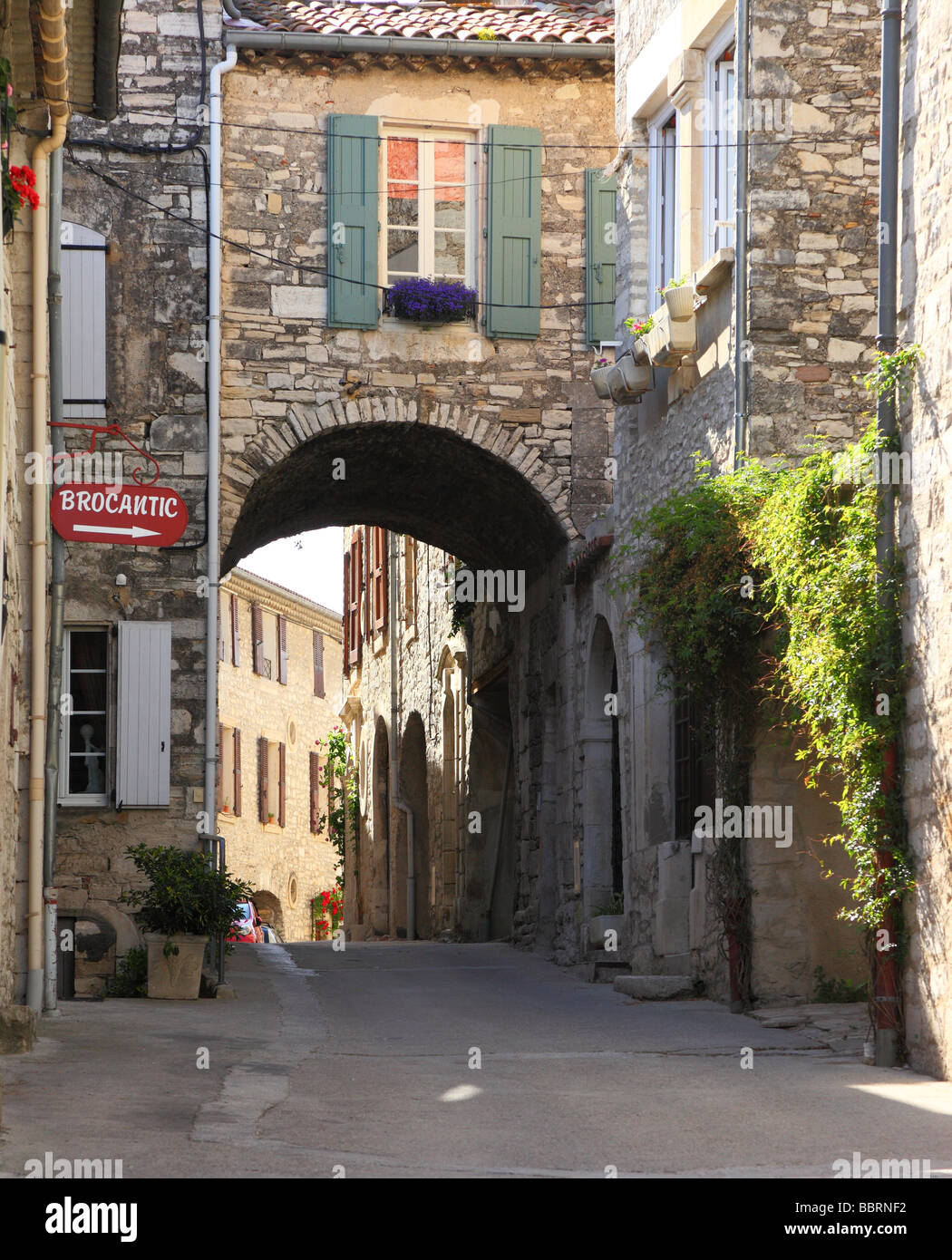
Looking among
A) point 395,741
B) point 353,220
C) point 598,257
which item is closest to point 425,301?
point 353,220

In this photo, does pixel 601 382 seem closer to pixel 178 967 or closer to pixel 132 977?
pixel 178 967

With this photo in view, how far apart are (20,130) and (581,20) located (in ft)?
23.3

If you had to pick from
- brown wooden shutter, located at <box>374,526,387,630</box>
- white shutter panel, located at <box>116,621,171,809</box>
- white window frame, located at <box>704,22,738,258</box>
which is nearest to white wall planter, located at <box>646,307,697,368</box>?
white window frame, located at <box>704,22,738,258</box>

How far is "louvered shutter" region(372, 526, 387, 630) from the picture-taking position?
987 inches

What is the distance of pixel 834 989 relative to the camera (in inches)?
384

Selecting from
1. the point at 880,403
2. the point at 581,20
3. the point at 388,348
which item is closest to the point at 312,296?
the point at 388,348

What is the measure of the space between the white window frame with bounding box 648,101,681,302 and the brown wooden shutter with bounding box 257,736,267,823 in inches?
869

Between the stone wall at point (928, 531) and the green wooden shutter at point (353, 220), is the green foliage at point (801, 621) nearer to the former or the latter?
the stone wall at point (928, 531)

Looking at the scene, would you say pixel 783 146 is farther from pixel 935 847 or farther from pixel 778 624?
pixel 935 847

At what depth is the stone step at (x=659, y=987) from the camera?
10.9 meters

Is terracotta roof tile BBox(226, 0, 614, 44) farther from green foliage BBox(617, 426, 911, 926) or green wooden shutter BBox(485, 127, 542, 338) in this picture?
green foliage BBox(617, 426, 911, 926)

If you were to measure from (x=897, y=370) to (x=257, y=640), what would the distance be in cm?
2727

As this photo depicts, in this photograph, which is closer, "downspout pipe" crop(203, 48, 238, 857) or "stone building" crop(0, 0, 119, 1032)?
"stone building" crop(0, 0, 119, 1032)

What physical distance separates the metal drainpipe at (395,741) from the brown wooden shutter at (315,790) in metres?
11.6
